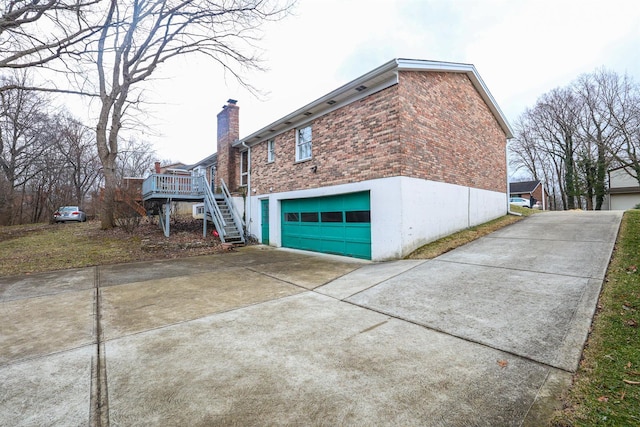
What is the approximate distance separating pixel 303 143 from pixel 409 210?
16.9 ft

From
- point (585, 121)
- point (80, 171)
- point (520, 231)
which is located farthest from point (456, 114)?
point (80, 171)

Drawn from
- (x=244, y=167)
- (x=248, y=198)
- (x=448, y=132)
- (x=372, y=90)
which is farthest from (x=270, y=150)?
(x=448, y=132)

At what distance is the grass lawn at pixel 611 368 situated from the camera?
195 centimetres

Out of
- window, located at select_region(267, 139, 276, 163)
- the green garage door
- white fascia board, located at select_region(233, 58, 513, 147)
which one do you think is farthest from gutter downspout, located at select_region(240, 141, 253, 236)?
the green garage door

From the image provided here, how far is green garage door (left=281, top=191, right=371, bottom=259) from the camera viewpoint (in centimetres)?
845

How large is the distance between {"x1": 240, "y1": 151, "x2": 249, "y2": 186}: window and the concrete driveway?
9.25m

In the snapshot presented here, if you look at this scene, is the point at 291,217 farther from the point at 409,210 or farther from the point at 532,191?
the point at 532,191

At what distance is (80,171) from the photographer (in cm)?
2992

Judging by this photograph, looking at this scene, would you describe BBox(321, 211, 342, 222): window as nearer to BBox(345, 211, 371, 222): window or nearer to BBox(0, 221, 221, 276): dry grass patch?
BBox(345, 211, 371, 222): window

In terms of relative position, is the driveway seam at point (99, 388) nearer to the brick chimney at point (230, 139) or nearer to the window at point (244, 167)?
the window at point (244, 167)

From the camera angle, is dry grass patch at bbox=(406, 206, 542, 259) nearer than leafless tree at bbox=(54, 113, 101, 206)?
Yes

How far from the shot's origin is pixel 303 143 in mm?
10773

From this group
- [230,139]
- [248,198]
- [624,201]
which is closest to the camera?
[248,198]

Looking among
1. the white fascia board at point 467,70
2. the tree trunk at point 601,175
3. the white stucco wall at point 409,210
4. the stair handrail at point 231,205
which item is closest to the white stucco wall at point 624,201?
the tree trunk at point 601,175
